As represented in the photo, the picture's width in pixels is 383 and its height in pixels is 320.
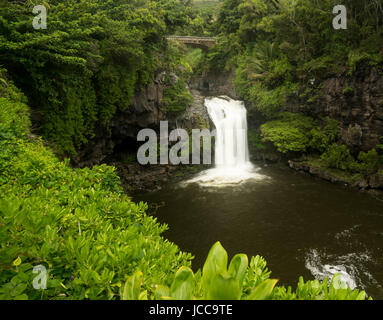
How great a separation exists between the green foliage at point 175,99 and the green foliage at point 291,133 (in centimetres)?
554

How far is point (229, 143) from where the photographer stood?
1639cm

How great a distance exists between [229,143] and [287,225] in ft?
29.4

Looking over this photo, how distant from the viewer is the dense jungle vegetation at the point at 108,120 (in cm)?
129

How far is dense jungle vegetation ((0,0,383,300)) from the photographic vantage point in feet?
4.24

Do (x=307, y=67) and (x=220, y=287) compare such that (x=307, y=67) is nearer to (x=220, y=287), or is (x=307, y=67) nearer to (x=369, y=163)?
(x=369, y=163)

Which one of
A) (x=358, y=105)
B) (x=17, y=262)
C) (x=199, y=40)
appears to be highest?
(x=199, y=40)

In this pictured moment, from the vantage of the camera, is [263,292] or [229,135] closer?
[263,292]

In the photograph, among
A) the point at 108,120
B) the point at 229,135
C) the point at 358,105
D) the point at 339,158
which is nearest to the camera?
the point at 108,120

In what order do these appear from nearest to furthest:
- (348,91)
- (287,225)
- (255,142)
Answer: (287,225), (348,91), (255,142)

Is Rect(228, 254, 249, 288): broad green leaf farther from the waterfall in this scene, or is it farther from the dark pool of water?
the waterfall

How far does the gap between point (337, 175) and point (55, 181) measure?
1295cm

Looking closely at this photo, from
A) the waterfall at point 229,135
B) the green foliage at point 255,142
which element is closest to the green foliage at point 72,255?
the waterfall at point 229,135

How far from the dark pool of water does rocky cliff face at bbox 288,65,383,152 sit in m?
2.98

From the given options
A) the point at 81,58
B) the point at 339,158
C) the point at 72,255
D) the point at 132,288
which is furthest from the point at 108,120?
the point at 339,158
